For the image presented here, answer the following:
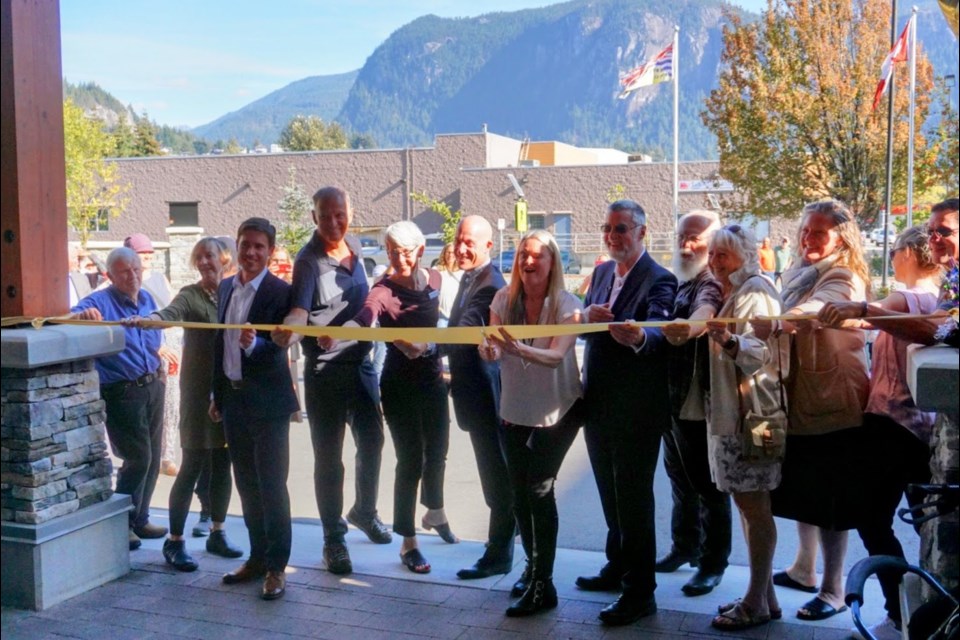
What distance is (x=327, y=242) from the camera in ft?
18.9

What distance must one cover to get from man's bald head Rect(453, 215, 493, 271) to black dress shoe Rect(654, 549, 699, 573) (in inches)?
78.8

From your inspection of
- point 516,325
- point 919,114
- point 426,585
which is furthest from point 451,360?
point 919,114

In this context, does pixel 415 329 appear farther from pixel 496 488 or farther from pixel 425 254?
pixel 425 254

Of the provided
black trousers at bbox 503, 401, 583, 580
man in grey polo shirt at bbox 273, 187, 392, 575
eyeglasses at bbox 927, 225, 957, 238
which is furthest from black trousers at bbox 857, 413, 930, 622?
man in grey polo shirt at bbox 273, 187, 392, 575

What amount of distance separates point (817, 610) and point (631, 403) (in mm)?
1321

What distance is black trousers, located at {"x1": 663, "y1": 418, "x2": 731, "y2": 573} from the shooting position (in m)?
4.89

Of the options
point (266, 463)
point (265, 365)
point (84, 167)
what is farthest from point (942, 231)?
point (84, 167)

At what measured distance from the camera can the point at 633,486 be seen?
4.69 metres

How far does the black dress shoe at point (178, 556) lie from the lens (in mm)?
5672

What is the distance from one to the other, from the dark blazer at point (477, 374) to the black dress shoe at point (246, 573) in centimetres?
142

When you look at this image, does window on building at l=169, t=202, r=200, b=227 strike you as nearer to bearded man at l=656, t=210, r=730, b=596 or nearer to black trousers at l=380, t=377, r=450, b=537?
black trousers at l=380, t=377, r=450, b=537

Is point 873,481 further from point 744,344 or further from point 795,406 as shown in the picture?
point 744,344

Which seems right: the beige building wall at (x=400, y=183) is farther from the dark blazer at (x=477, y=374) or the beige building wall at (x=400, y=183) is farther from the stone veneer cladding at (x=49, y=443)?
the stone veneer cladding at (x=49, y=443)

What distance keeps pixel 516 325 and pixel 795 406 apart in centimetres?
138
